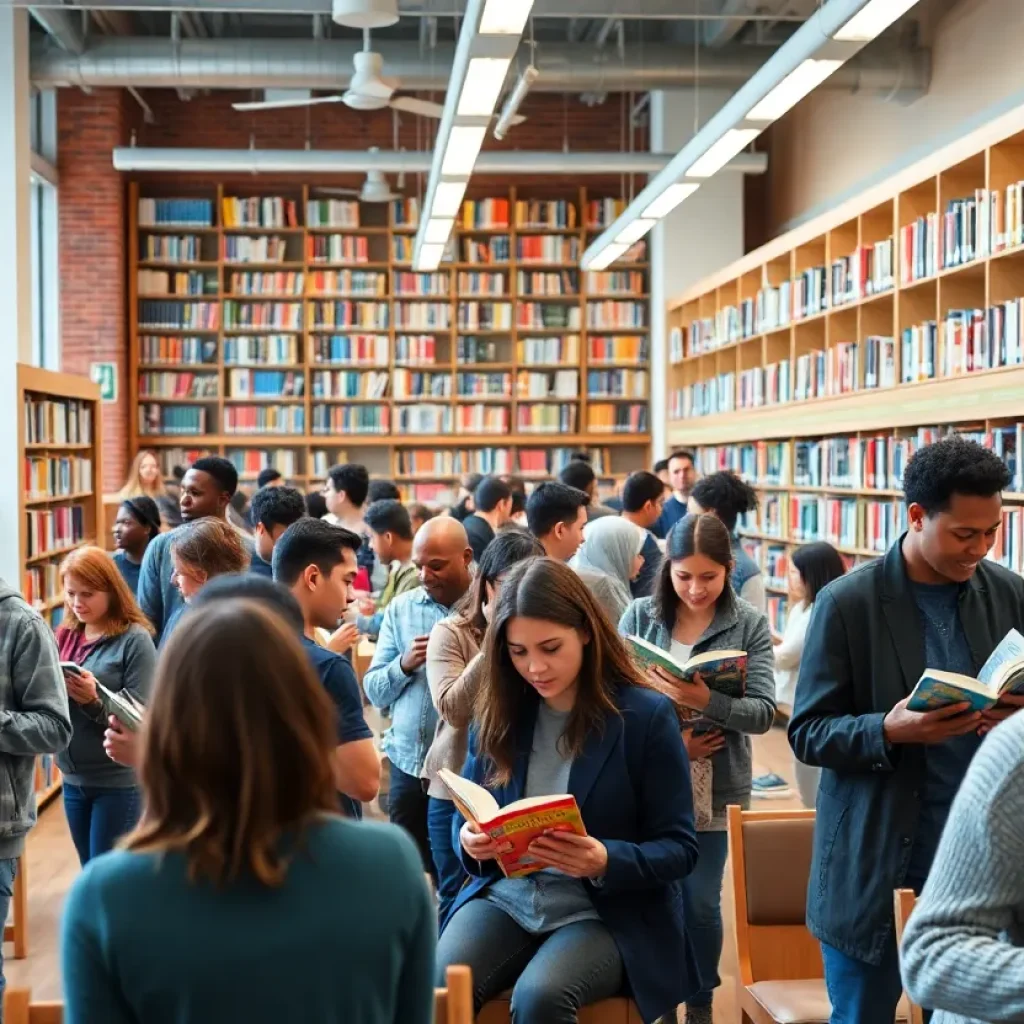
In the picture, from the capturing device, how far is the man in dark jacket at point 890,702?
100 inches

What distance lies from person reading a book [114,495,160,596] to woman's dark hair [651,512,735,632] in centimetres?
284

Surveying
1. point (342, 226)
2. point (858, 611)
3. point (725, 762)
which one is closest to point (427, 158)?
point (342, 226)

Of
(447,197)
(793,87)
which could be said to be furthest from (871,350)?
(447,197)

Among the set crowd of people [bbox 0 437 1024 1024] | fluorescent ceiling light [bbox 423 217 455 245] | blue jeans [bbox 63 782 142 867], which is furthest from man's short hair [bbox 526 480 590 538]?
fluorescent ceiling light [bbox 423 217 455 245]

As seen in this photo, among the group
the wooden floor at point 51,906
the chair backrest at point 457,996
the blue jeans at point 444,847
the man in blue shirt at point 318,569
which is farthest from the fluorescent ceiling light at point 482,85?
the chair backrest at point 457,996

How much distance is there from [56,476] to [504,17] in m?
4.24

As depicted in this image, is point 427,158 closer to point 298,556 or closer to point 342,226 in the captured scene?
point 342,226

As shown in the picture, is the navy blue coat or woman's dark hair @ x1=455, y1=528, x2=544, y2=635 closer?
the navy blue coat

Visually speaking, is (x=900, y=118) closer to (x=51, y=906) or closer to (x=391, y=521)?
(x=391, y=521)

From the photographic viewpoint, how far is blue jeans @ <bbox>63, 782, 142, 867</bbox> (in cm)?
404

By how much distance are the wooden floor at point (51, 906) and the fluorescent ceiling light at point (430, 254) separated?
4639 mm

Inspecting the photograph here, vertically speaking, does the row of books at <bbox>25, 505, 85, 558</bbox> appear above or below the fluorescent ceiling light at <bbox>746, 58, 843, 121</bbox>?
below

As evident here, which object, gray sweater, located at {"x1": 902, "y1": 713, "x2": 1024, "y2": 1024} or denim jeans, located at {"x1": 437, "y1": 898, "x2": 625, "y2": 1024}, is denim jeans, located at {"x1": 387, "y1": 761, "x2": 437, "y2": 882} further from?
gray sweater, located at {"x1": 902, "y1": 713, "x2": 1024, "y2": 1024}

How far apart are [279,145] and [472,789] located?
11.8 meters
